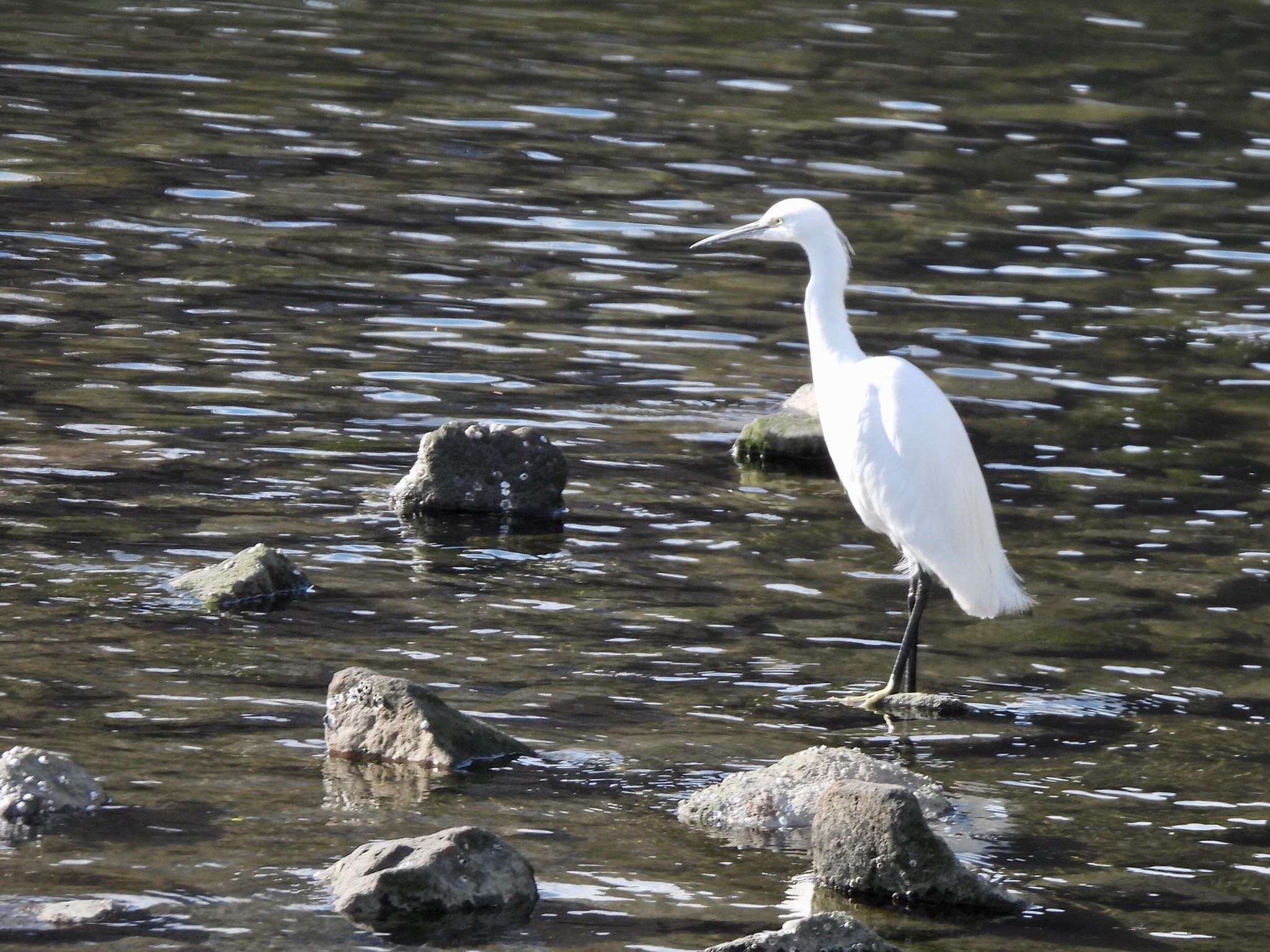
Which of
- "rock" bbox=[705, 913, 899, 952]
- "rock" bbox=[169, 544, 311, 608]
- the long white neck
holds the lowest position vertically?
"rock" bbox=[705, 913, 899, 952]

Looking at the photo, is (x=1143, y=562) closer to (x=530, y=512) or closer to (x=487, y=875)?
(x=530, y=512)

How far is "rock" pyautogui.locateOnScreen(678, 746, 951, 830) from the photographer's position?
21.6 ft

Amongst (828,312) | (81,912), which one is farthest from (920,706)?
(81,912)

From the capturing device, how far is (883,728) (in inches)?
302

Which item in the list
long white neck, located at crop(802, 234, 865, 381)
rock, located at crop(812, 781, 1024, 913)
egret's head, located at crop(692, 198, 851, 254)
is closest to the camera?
rock, located at crop(812, 781, 1024, 913)

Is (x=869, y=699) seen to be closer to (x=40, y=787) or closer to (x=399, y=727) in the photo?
(x=399, y=727)

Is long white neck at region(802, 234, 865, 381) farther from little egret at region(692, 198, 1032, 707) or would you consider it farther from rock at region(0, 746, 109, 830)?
rock at region(0, 746, 109, 830)

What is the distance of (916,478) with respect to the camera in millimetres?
8352

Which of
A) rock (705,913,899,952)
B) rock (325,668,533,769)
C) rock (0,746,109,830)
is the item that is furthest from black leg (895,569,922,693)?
rock (0,746,109,830)

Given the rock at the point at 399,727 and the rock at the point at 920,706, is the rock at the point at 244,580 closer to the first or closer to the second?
the rock at the point at 399,727

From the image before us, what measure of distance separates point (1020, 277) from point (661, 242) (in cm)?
266

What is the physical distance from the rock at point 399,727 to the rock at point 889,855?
4.32 ft

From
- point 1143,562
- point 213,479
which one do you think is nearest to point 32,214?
point 213,479

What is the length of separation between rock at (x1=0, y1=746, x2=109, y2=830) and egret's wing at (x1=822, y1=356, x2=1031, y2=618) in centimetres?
350
